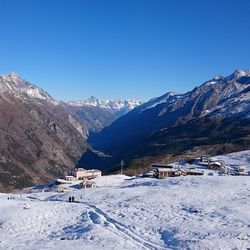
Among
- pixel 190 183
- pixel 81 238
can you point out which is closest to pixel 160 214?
pixel 81 238

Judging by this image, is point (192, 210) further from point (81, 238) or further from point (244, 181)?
point (244, 181)

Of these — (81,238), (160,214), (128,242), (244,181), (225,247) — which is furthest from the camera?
(244,181)

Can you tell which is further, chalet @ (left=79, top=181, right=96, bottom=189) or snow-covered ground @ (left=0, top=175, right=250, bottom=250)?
chalet @ (left=79, top=181, right=96, bottom=189)

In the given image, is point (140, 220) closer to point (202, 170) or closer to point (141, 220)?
point (141, 220)

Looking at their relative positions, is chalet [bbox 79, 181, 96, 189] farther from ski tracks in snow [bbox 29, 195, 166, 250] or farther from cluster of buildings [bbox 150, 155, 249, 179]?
ski tracks in snow [bbox 29, 195, 166, 250]

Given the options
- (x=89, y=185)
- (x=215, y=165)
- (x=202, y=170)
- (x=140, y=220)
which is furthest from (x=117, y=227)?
(x=215, y=165)

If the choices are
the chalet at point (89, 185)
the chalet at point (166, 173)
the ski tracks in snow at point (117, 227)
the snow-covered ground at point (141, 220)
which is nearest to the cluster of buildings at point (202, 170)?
the chalet at point (166, 173)

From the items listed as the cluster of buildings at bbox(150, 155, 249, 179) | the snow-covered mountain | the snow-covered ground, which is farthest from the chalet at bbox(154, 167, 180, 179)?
the snow-covered ground

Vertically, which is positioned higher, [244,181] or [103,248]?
[244,181]
